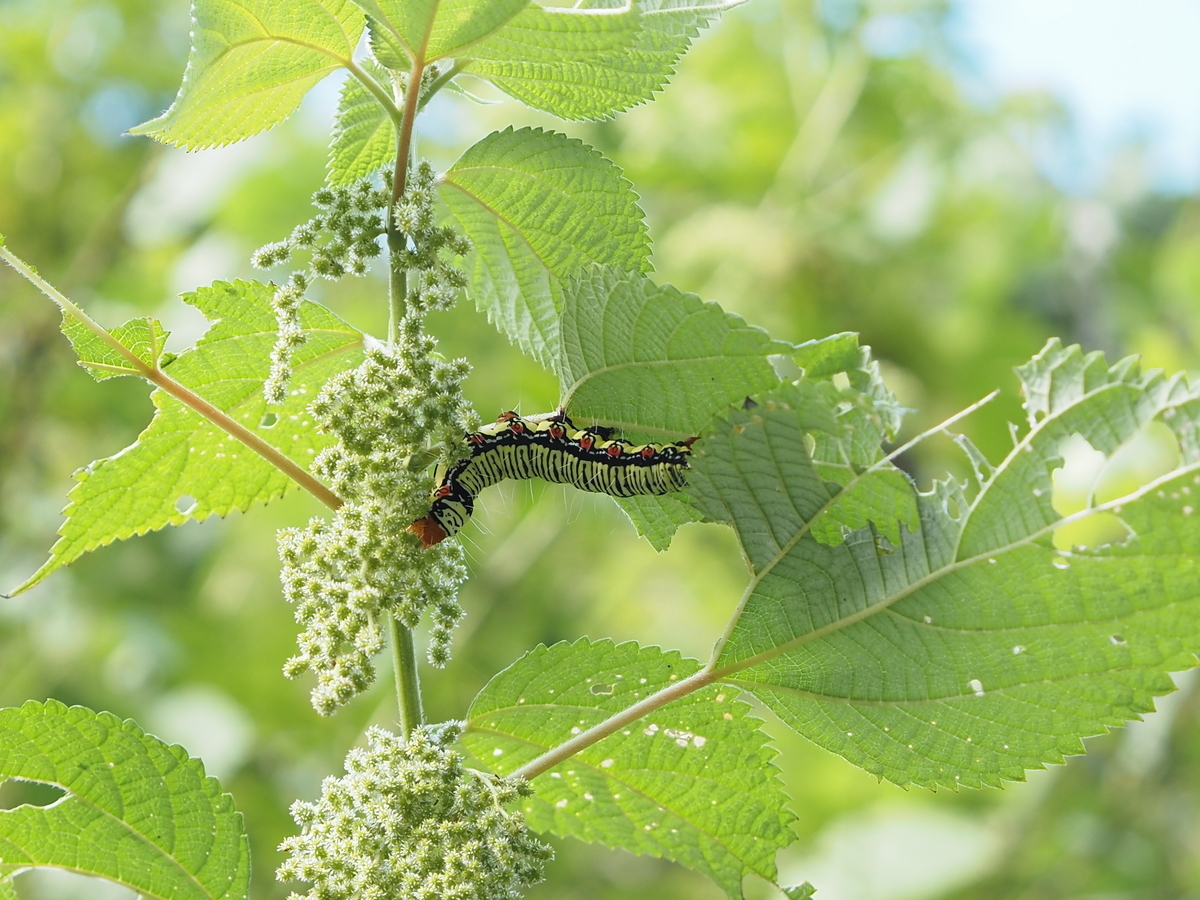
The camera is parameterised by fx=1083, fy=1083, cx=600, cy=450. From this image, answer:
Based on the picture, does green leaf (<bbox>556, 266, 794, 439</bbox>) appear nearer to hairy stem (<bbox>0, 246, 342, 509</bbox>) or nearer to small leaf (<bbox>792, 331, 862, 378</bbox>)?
small leaf (<bbox>792, 331, 862, 378</bbox>)

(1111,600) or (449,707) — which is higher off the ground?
(449,707)

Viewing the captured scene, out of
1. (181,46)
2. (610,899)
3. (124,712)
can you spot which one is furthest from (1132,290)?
(124,712)

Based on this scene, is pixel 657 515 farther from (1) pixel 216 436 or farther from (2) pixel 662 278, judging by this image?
(2) pixel 662 278

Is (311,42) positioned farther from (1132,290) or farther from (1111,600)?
(1132,290)

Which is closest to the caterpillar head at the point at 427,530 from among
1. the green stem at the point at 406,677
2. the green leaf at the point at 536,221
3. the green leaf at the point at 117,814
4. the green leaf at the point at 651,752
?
the green stem at the point at 406,677

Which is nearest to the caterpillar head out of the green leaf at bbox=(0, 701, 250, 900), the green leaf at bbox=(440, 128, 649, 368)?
the green leaf at bbox=(440, 128, 649, 368)

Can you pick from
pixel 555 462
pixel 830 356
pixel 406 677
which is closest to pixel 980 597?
pixel 830 356

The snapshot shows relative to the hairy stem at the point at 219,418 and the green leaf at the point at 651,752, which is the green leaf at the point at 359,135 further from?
the green leaf at the point at 651,752
